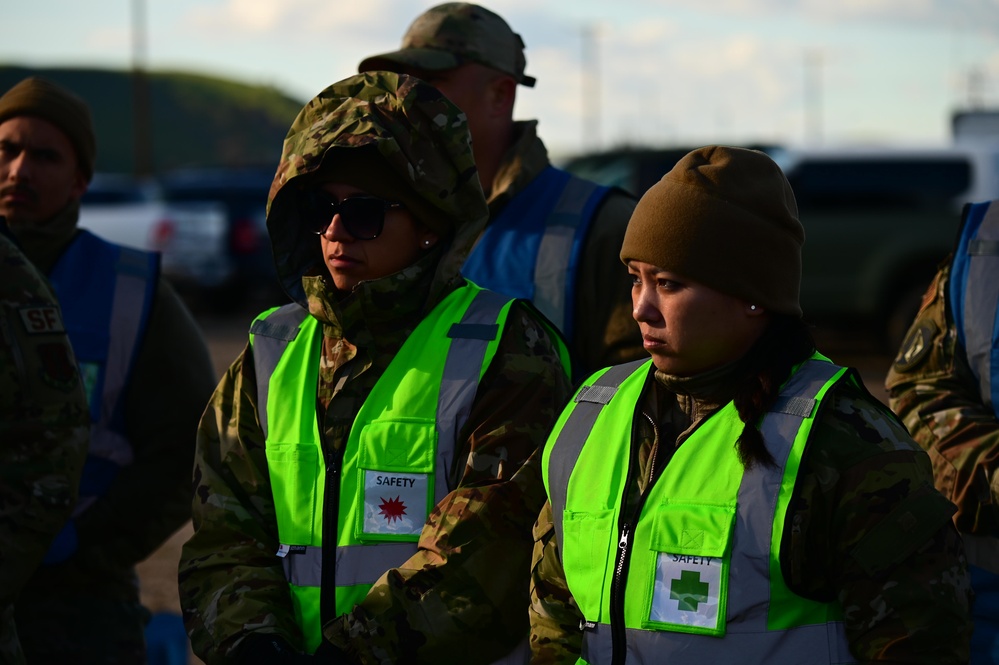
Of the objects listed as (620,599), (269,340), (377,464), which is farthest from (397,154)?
(620,599)

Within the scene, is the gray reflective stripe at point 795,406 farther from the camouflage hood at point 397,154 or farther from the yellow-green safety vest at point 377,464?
the camouflage hood at point 397,154

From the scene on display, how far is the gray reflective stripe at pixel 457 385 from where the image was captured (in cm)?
283

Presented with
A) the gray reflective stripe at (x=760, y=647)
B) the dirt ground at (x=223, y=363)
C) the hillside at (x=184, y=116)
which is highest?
the gray reflective stripe at (x=760, y=647)

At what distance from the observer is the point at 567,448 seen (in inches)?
102

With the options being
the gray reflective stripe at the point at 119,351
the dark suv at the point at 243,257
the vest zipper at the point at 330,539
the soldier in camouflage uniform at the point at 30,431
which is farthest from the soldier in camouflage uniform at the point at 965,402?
the dark suv at the point at 243,257

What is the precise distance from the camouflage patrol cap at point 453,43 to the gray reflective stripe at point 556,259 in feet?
1.73

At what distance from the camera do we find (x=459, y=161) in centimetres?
312

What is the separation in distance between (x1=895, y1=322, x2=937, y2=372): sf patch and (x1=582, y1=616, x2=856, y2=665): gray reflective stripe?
1.23 meters

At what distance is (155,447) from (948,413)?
2.28 metres

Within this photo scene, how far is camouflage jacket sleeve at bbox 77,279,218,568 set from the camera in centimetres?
390

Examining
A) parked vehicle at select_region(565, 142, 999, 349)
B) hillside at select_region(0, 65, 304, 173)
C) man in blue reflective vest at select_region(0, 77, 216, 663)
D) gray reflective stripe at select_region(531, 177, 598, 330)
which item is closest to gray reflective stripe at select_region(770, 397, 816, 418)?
gray reflective stripe at select_region(531, 177, 598, 330)

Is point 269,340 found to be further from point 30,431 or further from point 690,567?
point 690,567

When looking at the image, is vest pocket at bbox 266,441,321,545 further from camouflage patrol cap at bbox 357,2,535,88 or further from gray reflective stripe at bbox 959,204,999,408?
gray reflective stripe at bbox 959,204,999,408

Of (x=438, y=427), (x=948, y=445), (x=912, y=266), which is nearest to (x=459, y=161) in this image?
(x=438, y=427)
